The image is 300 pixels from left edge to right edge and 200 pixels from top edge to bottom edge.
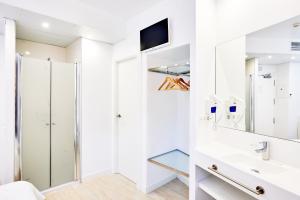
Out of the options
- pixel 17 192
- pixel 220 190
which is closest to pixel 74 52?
pixel 17 192

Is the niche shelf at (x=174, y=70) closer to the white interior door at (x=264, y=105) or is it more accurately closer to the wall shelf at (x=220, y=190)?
the white interior door at (x=264, y=105)

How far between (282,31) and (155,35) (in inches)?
54.2

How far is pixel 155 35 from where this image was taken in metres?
2.32

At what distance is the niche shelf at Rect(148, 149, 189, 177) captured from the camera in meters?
2.23

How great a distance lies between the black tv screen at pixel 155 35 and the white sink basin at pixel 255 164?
58.9 inches

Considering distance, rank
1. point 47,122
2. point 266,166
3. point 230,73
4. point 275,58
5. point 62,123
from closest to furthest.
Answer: point 266,166 → point 275,58 → point 230,73 → point 47,122 → point 62,123

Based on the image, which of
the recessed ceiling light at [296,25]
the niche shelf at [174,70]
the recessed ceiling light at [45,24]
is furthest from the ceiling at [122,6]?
the recessed ceiling light at [296,25]

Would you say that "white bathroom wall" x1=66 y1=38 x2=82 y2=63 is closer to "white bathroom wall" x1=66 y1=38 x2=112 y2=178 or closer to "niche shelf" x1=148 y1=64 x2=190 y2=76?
"white bathroom wall" x1=66 y1=38 x2=112 y2=178

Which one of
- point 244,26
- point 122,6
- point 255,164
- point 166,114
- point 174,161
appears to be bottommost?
point 174,161

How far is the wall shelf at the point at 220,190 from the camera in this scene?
1.45 m

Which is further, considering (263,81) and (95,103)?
(95,103)

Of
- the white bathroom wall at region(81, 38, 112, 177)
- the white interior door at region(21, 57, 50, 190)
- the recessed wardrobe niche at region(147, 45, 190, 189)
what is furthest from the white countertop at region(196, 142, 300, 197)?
the white interior door at region(21, 57, 50, 190)

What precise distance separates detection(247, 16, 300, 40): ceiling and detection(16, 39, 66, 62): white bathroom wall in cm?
325

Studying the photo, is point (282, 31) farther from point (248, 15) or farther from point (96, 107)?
point (96, 107)
